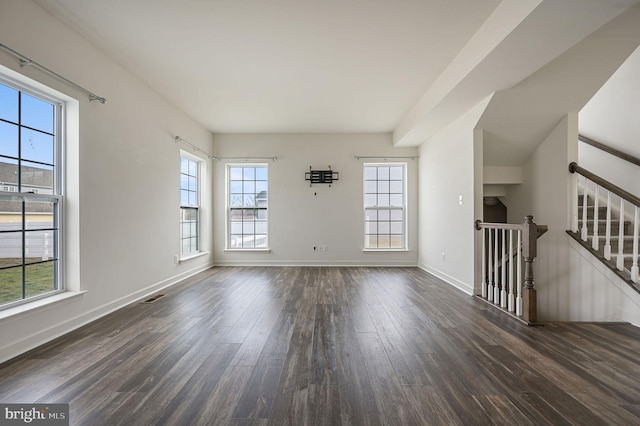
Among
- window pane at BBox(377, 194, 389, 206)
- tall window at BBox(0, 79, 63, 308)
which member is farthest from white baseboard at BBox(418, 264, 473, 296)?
tall window at BBox(0, 79, 63, 308)

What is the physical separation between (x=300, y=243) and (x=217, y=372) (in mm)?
4121

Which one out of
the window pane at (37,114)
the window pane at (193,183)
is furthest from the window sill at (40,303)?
the window pane at (193,183)

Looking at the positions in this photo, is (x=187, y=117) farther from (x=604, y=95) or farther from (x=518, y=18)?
(x=604, y=95)

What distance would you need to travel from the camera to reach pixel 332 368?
6.32 ft

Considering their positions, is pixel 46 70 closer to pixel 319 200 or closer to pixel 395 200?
pixel 319 200

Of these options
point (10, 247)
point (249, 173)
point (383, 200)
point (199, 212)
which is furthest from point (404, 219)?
point (10, 247)

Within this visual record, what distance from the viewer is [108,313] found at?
9.97 ft

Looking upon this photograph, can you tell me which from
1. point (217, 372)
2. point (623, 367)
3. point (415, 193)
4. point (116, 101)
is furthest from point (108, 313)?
point (415, 193)

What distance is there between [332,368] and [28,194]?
2.78 m

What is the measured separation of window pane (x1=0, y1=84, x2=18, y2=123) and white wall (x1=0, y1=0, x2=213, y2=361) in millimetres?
219

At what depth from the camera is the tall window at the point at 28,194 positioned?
2227 millimetres

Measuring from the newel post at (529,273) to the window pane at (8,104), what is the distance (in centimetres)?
464

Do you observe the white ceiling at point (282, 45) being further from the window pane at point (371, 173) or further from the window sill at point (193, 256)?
the window sill at point (193, 256)

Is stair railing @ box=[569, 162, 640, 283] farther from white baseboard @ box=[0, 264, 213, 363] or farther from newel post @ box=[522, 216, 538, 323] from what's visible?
white baseboard @ box=[0, 264, 213, 363]
